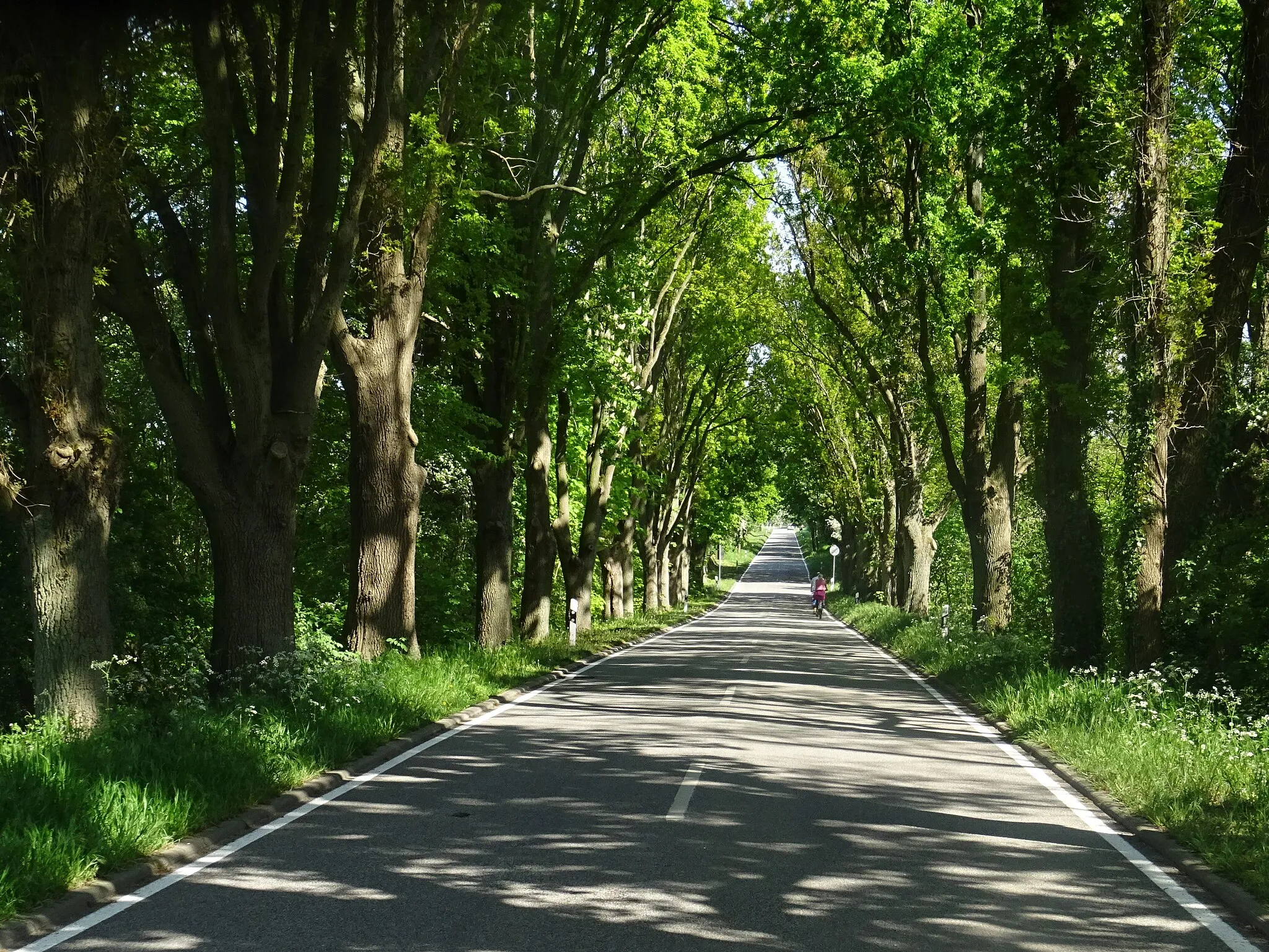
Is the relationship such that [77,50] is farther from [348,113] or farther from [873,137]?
[873,137]

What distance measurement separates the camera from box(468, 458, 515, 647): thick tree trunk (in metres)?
23.2

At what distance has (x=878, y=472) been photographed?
4872 cm

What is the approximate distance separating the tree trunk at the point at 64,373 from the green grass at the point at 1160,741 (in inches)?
327

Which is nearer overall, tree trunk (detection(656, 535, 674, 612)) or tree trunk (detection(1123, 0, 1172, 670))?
tree trunk (detection(1123, 0, 1172, 670))

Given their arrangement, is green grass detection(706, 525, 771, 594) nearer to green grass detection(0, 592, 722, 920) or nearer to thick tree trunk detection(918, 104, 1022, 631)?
thick tree trunk detection(918, 104, 1022, 631)

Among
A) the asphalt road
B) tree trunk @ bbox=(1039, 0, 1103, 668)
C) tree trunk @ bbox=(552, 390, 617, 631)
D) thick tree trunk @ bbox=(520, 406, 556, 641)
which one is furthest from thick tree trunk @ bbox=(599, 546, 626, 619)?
the asphalt road

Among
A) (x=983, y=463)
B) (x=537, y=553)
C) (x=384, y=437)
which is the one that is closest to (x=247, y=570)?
(x=384, y=437)

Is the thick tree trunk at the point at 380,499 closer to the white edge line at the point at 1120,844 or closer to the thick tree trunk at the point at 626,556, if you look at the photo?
the white edge line at the point at 1120,844

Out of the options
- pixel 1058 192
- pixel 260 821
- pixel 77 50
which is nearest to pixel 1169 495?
pixel 1058 192

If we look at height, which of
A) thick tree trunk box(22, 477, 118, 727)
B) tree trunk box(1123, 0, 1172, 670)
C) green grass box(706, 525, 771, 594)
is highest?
tree trunk box(1123, 0, 1172, 670)

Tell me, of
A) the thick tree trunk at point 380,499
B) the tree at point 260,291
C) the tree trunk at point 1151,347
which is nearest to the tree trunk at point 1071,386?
the tree trunk at point 1151,347

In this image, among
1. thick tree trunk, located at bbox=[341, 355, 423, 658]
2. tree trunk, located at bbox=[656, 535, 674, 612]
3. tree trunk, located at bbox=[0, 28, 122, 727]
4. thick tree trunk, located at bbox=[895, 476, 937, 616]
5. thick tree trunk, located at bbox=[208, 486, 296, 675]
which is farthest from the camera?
tree trunk, located at bbox=[656, 535, 674, 612]

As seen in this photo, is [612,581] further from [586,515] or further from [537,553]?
[537,553]

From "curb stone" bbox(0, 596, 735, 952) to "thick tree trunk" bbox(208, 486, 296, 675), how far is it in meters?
1.99
